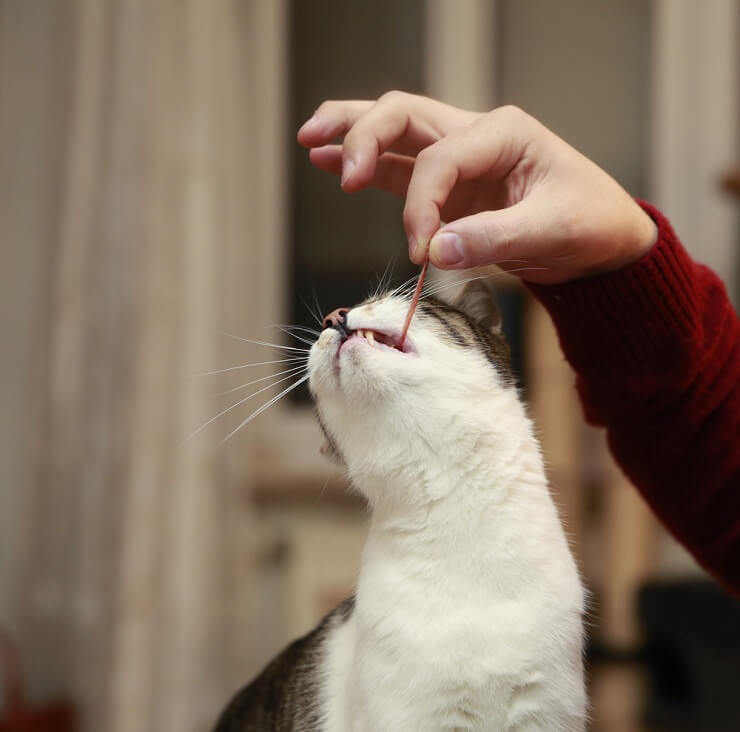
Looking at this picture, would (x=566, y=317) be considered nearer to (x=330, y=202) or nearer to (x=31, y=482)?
(x=31, y=482)

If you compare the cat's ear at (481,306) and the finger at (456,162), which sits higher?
the finger at (456,162)

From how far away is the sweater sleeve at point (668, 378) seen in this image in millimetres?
706

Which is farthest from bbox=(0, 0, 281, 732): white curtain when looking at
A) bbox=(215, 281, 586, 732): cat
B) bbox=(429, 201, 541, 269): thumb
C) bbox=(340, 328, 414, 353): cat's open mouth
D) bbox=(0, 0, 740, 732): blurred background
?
bbox=(429, 201, 541, 269): thumb

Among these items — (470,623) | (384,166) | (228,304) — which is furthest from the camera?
(228,304)

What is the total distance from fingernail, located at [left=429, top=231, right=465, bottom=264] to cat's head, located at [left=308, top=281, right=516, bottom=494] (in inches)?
4.0

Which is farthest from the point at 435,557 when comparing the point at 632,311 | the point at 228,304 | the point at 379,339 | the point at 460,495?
the point at 228,304

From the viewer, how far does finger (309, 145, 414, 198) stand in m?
0.74

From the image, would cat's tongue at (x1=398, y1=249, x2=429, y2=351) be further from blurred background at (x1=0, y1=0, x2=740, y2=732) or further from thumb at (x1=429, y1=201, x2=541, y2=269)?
blurred background at (x1=0, y1=0, x2=740, y2=732)

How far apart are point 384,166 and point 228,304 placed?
1353 millimetres

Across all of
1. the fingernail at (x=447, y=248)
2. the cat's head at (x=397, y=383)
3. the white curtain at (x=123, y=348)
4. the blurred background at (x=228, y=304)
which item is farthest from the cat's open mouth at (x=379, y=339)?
the white curtain at (x=123, y=348)

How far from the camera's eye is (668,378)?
0.74 m

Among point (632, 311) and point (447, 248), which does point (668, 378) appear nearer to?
point (632, 311)

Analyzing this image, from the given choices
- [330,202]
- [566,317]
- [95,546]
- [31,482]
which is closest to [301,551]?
[95,546]

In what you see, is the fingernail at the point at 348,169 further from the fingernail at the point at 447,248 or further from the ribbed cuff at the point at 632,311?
the ribbed cuff at the point at 632,311
